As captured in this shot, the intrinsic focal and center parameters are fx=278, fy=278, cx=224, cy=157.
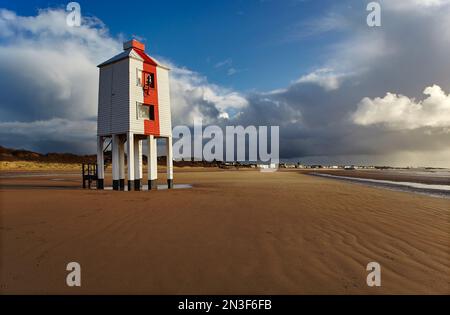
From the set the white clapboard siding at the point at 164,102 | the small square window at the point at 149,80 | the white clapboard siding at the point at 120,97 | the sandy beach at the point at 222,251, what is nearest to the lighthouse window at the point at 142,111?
the white clapboard siding at the point at 120,97

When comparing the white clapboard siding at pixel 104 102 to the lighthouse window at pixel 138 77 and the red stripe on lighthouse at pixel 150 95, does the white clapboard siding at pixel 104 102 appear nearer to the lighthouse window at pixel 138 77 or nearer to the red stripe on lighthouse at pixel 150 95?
the lighthouse window at pixel 138 77

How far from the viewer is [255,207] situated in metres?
11.8

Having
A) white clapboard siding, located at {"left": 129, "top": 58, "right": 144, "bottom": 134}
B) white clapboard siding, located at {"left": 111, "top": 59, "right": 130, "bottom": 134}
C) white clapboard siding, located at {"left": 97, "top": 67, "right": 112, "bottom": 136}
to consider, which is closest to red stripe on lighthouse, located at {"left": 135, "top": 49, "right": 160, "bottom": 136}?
white clapboard siding, located at {"left": 129, "top": 58, "right": 144, "bottom": 134}

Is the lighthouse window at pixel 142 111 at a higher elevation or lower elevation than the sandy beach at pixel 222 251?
higher

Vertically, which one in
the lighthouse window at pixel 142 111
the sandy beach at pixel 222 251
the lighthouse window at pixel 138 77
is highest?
the lighthouse window at pixel 138 77

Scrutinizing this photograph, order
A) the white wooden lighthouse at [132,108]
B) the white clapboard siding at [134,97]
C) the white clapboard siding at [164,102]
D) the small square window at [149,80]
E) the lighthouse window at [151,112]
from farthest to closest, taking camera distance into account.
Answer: the white clapboard siding at [164,102] < the lighthouse window at [151,112] < the small square window at [149,80] < the white wooden lighthouse at [132,108] < the white clapboard siding at [134,97]

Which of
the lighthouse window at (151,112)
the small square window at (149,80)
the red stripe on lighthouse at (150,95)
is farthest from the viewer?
the lighthouse window at (151,112)

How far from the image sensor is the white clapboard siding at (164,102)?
22.3m

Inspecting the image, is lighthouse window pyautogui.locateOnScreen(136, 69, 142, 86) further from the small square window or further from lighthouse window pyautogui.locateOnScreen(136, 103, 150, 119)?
lighthouse window pyautogui.locateOnScreen(136, 103, 150, 119)

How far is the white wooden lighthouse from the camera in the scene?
20234 millimetres

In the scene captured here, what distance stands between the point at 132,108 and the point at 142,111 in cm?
101

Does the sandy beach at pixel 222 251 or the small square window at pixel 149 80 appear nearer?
the sandy beach at pixel 222 251
